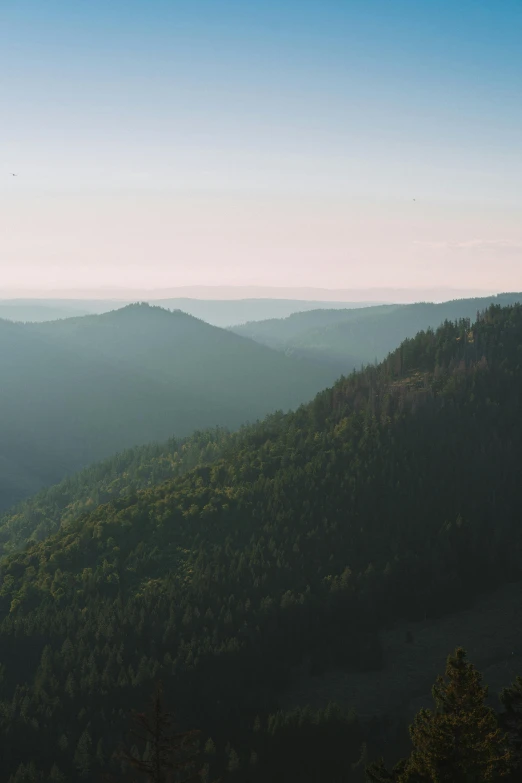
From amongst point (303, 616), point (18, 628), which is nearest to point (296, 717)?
point (303, 616)

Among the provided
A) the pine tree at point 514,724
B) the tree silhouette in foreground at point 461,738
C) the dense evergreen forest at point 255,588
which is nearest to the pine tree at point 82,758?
the dense evergreen forest at point 255,588

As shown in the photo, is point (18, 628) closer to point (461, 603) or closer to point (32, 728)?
point (32, 728)

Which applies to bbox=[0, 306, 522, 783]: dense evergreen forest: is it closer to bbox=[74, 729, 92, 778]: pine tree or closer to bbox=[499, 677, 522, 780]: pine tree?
bbox=[74, 729, 92, 778]: pine tree

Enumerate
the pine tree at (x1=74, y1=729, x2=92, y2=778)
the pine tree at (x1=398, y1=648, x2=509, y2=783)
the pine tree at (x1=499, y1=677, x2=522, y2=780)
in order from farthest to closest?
the pine tree at (x1=74, y1=729, x2=92, y2=778) → the pine tree at (x1=499, y1=677, x2=522, y2=780) → the pine tree at (x1=398, y1=648, x2=509, y2=783)

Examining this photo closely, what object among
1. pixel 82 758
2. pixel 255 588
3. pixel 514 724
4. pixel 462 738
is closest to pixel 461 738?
pixel 462 738

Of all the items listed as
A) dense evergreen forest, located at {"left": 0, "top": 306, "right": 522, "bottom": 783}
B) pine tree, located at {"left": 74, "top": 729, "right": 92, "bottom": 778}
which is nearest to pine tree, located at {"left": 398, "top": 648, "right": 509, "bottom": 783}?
dense evergreen forest, located at {"left": 0, "top": 306, "right": 522, "bottom": 783}

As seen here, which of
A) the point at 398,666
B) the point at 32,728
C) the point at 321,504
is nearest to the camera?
the point at 32,728

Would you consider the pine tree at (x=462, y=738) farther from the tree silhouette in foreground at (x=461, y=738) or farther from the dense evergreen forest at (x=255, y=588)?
the dense evergreen forest at (x=255, y=588)
